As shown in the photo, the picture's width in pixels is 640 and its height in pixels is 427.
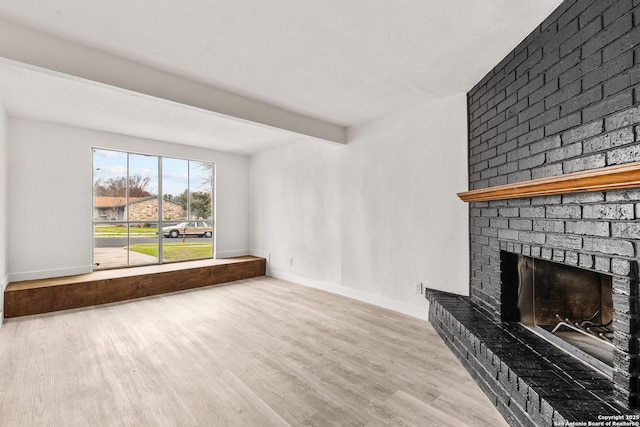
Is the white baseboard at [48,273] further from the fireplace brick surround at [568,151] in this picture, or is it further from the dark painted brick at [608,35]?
the dark painted brick at [608,35]

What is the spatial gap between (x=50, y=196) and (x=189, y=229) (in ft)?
6.73

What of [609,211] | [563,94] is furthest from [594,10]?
[609,211]

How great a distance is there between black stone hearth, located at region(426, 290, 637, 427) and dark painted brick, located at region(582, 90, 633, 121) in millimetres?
1398

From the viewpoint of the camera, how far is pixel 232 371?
230 centimetres

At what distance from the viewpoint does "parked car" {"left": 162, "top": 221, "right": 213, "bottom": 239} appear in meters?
5.39

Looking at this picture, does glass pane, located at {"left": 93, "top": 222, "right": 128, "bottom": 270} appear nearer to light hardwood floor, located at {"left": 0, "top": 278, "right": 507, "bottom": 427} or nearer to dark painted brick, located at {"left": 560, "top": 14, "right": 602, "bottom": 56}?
light hardwood floor, located at {"left": 0, "top": 278, "right": 507, "bottom": 427}

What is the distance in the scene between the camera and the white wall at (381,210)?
322 centimetres

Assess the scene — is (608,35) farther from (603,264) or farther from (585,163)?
(603,264)

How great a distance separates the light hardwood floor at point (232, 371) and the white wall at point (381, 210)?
2.02ft

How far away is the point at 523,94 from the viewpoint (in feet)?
7.19

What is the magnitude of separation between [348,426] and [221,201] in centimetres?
503

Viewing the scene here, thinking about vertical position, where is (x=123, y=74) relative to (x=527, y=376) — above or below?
above

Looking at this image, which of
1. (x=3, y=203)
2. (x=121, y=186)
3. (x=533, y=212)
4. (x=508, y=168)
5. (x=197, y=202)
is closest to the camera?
(x=533, y=212)

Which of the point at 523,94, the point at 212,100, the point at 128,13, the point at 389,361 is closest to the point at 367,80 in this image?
the point at 523,94
